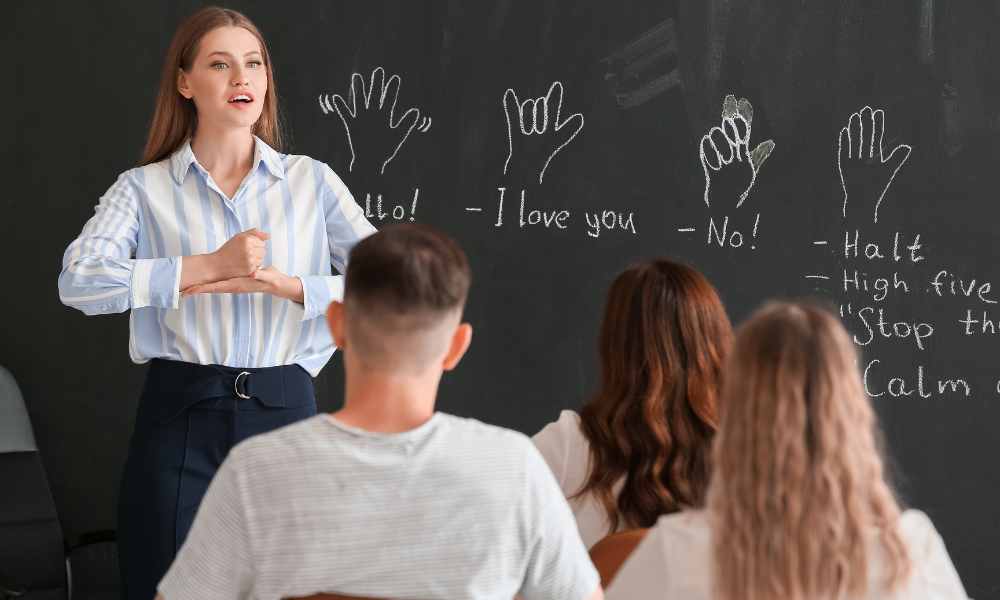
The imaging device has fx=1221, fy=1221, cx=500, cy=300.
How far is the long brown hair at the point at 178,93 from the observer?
2.46 m

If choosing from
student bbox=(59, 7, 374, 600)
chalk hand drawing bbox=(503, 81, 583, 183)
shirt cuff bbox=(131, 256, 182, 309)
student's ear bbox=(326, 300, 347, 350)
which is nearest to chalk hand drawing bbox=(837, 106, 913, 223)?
chalk hand drawing bbox=(503, 81, 583, 183)

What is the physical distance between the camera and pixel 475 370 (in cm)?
317


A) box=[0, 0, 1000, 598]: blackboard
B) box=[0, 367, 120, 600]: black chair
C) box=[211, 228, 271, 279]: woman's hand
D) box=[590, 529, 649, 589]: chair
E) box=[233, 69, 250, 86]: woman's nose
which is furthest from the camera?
box=[0, 0, 1000, 598]: blackboard

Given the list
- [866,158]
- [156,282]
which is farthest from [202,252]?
[866,158]

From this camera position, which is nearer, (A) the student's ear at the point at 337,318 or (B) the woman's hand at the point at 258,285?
(A) the student's ear at the point at 337,318

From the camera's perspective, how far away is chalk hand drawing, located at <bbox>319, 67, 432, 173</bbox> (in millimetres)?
3090

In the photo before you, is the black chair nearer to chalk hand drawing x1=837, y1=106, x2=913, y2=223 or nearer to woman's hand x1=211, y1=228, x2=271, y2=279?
woman's hand x1=211, y1=228, x2=271, y2=279

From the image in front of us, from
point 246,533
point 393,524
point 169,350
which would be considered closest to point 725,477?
point 393,524

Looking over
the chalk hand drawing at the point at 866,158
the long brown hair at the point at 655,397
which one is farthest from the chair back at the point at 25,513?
the chalk hand drawing at the point at 866,158

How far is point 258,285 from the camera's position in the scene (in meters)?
2.28

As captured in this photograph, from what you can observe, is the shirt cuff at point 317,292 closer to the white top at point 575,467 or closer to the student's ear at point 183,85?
the student's ear at point 183,85

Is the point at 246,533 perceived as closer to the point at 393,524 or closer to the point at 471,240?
the point at 393,524

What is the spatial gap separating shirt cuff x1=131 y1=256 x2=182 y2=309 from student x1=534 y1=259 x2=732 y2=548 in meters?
0.79

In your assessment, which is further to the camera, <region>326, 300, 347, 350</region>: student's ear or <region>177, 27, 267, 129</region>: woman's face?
<region>177, 27, 267, 129</region>: woman's face
